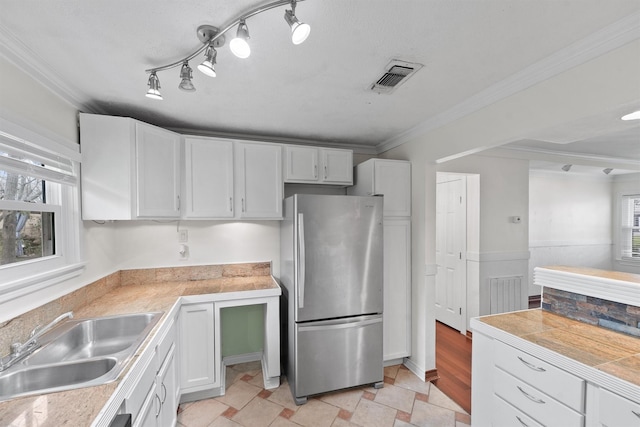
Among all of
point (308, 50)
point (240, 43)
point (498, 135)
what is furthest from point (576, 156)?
point (240, 43)

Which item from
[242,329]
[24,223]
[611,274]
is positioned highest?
[24,223]

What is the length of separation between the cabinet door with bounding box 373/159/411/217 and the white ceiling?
559mm

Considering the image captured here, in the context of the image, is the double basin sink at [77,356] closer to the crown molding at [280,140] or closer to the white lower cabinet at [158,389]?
the white lower cabinet at [158,389]

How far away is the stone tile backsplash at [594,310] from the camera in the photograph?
1533 mm

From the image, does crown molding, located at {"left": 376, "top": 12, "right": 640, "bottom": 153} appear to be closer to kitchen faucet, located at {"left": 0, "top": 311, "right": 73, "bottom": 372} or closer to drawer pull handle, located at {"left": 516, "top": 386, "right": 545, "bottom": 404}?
drawer pull handle, located at {"left": 516, "top": 386, "right": 545, "bottom": 404}

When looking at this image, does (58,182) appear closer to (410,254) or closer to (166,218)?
(166,218)

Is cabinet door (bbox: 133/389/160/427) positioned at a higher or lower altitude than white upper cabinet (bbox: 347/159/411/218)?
lower

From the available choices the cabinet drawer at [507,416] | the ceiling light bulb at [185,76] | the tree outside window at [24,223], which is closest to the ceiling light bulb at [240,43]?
the ceiling light bulb at [185,76]

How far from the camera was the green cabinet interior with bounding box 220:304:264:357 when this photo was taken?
2936mm

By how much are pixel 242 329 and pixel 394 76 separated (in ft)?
9.23

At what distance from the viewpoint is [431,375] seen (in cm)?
264

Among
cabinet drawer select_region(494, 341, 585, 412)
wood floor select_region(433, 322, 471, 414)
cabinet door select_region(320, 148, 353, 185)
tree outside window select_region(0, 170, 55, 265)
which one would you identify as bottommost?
wood floor select_region(433, 322, 471, 414)

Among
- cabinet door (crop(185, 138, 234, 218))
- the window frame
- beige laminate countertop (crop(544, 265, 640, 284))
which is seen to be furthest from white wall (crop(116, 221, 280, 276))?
the window frame

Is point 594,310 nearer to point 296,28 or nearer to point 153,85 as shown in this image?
point 296,28
